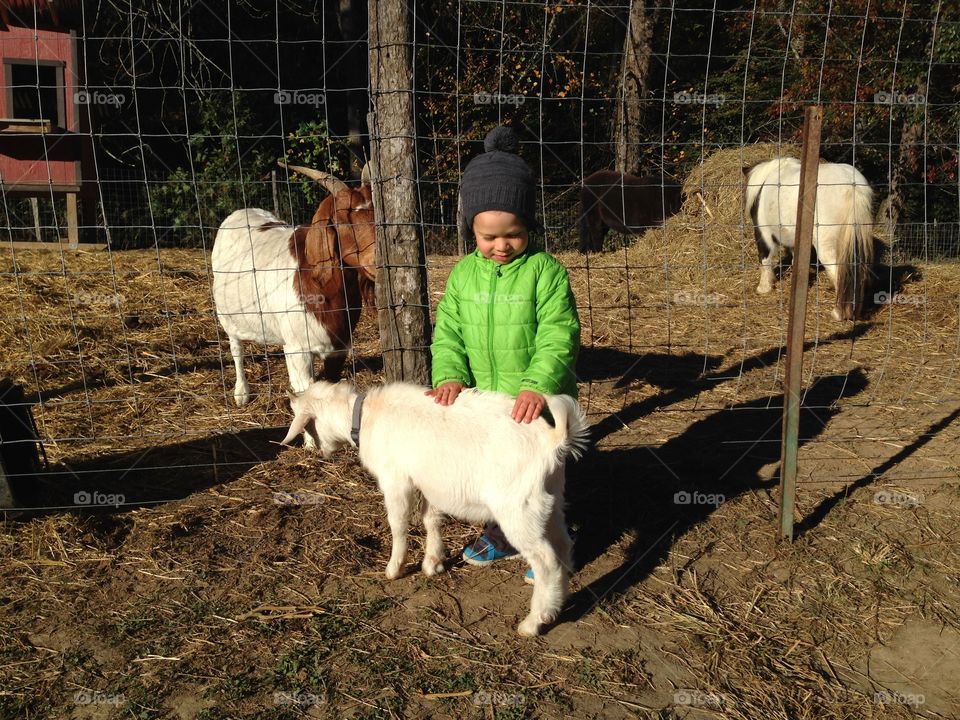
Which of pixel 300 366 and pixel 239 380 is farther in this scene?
pixel 239 380

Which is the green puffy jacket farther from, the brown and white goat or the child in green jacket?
the brown and white goat

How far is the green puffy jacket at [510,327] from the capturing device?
3250mm

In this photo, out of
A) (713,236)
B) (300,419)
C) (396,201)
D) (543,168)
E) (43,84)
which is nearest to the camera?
(300,419)

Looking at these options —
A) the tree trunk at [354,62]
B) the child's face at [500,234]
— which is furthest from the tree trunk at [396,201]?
the tree trunk at [354,62]

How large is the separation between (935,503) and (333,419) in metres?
3.44

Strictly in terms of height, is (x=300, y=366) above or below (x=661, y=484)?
above

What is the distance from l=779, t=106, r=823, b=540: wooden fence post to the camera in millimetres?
3473

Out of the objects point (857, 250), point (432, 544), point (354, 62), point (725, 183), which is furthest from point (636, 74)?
point (432, 544)

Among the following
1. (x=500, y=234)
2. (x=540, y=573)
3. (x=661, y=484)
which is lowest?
(x=661, y=484)

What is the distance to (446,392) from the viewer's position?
3279 mm

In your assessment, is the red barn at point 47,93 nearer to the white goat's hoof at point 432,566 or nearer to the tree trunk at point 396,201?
the tree trunk at point 396,201

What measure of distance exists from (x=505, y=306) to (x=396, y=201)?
1086 millimetres

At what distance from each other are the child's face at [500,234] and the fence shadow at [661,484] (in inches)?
63.4

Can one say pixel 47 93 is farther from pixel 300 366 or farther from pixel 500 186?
pixel 500 186
